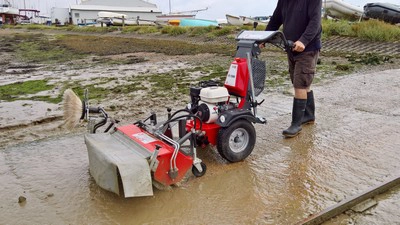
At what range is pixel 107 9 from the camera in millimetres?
58844

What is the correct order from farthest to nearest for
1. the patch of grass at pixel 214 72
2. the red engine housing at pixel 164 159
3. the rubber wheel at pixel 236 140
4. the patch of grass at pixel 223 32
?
the patch of grass at pixel 223 32
the patch of grass at pixel 214 72
the rubber wheel at pixel 236 140
the red engine housing at pixel 164 159

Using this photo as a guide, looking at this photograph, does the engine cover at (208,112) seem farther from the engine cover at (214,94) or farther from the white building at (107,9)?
the white building at (107,9)

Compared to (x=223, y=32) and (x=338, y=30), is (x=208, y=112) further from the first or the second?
(x=223, y=32)

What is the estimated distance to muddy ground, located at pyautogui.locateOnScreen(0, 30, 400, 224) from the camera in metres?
2.76

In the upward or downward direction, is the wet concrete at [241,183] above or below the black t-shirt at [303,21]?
below

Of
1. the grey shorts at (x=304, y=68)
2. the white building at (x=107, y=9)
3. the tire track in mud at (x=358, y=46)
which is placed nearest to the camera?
the grey shorts at (x=304, y=68)

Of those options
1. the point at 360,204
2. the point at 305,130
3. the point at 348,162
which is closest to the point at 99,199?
the point at 360,204

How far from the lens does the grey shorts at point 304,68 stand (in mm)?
4293

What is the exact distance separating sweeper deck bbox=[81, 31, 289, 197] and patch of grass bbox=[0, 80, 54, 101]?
406 centimetres

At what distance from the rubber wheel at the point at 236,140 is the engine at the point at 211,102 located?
0.18 meters

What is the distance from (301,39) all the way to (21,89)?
5.89m

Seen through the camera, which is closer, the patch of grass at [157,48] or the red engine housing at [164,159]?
the red engine housing at [164,159]

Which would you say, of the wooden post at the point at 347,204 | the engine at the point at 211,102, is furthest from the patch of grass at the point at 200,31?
the wooden post at the point at 347,204

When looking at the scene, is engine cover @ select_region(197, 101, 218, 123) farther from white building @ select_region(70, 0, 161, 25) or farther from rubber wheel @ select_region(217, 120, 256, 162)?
white building @ select_region(70, 0, 161, 25)
